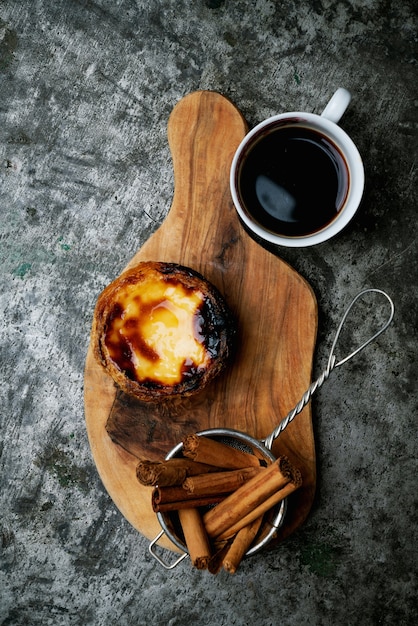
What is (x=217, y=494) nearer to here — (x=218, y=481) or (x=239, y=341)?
(x=218, y=481)

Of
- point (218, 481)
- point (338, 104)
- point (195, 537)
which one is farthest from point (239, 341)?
point (338, 104)

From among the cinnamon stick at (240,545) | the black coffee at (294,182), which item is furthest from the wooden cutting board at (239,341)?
the cinnamon stick at (240,545)

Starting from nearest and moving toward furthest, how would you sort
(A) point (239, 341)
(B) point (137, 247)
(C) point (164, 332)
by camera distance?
(C) point (164, 332)
(A) point (239, 341)
(B) point (137, 247)

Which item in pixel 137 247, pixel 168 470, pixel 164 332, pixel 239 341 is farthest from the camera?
pixel 137 247

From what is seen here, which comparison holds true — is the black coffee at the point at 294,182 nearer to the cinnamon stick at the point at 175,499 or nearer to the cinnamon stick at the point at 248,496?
the cinnamon stick at the point at 248,496

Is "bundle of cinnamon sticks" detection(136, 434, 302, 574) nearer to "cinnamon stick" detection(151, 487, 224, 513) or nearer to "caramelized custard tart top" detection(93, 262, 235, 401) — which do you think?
"cinnamon stick" detection(151, 487, 224, 513)

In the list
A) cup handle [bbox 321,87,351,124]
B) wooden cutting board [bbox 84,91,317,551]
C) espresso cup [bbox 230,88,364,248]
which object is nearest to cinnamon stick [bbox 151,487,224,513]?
wooden cutting board [bbox 84,91,317,551]

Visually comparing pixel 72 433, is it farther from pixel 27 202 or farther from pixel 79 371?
pixel 27 202
